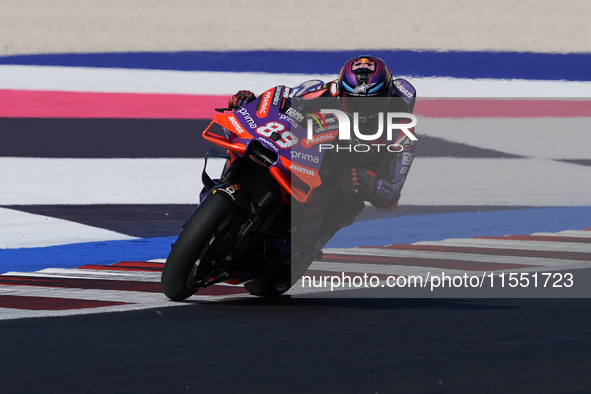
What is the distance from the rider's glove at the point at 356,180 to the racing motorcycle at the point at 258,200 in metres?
0.15

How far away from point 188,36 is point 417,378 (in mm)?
17227

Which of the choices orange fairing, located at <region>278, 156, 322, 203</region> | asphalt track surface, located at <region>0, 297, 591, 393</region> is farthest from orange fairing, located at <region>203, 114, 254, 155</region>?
asphalt track surface, located at <region>0, 297, 591, 393</region>

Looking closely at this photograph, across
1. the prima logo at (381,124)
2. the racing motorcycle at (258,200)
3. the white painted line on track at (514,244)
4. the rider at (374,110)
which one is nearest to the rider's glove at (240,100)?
the rider at (374,110)

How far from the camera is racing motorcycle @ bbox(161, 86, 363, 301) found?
6.73 meters

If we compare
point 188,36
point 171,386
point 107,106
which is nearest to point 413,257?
point 171,386

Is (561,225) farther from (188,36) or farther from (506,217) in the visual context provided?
(188,36)

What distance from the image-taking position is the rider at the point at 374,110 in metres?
7.16

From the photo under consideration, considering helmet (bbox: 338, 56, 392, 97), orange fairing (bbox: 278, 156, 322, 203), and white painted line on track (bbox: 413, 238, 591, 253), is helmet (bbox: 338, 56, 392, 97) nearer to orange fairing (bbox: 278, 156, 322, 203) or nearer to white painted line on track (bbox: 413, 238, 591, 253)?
orange fairing (bbox: 278, 156, 322, 203)

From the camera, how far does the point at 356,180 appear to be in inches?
275

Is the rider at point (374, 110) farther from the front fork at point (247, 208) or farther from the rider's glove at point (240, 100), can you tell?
the front fork at point (247, 208)

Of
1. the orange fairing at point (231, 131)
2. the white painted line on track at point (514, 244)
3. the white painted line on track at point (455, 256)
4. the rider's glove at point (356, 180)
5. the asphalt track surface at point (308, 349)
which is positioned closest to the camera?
the asphalt track surface at point (308, 349)

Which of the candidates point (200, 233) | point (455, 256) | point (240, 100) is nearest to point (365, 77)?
point (240, 100)

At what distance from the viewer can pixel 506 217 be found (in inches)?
516

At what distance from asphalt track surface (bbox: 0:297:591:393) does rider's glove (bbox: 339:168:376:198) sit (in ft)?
2.48
